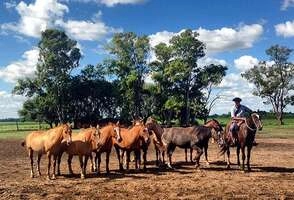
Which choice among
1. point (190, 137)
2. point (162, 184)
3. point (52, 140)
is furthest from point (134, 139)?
point (162, 184)

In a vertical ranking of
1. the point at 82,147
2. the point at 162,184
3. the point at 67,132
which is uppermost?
the point at 67,132

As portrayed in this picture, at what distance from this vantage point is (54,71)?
71438 millimetres

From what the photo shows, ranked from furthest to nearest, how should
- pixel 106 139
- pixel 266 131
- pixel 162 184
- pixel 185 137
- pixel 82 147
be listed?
pixel 266 131 → pixel 185 137 → pixel 106 139 → pixel 82 147 → pixel 162 184

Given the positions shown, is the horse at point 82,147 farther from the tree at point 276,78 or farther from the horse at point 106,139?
the tree at point 276,78

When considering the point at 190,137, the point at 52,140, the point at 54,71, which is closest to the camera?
the point at 52,140

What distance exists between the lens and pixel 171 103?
7088 centimetres

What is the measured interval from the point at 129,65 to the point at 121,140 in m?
61.1

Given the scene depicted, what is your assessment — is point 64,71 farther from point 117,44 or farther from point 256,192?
point 256,192

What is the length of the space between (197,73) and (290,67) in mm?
24200

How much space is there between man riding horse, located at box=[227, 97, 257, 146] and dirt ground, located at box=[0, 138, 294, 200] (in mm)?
1248

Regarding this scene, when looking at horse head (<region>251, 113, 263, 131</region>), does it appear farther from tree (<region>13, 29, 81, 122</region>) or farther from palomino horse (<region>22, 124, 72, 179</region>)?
tree (<region>13, 29, 81, 122</region>)

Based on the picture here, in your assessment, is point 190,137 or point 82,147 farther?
point 190,137

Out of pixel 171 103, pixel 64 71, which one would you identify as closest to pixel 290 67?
pixel 171 103

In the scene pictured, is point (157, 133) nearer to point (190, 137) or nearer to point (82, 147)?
point (190, 137)
